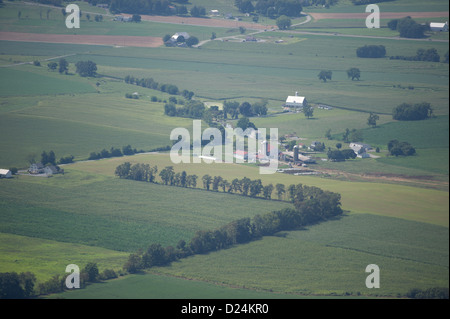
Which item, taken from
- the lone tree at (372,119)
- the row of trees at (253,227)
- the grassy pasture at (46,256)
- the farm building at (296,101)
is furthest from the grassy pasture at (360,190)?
the farm building at (296,101)

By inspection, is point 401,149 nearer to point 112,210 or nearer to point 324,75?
point 112,210

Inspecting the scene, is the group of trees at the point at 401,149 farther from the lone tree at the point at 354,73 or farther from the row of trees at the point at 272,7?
the row of trees at the point at 272,7

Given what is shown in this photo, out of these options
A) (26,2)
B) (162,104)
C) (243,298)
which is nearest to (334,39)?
(162,104)

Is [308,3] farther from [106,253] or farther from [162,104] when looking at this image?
[106,253]

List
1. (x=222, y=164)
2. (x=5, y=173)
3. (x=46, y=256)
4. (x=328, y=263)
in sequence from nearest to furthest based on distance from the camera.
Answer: (x=328, y=263) < (x=46, y=256) < (x=5, y=173) < (x=222, y=164)

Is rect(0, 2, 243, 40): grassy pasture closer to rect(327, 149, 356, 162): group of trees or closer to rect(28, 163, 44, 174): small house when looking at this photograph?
rect(327, 149, 356, 162): group of trees
